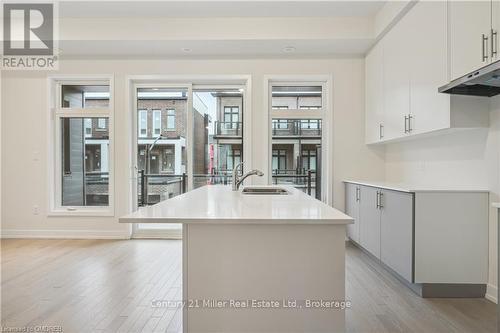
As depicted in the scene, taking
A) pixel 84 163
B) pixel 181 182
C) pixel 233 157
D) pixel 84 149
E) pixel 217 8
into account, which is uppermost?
pixel 217 8

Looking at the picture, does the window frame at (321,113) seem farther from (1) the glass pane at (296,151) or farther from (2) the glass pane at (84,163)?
(2) the glass pane at (84,163)

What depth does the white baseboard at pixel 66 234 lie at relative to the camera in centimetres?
452

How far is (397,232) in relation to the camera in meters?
2.80

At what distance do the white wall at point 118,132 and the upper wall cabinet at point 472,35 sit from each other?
2047 millimetres

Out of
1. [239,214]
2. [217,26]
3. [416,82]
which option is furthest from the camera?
[217,26]

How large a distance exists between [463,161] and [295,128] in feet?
7.50

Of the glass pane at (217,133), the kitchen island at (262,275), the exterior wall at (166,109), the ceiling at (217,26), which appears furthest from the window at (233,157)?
the kitchen island at (262,275)

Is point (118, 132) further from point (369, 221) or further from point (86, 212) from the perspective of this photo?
point (369, 221)

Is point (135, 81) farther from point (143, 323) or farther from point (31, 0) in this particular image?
point (143, 323)

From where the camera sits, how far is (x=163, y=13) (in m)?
3.85

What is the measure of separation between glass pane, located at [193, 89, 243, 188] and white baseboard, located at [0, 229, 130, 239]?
4.52 feet

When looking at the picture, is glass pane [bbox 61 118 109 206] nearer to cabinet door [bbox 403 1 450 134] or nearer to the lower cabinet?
the lower cabinet

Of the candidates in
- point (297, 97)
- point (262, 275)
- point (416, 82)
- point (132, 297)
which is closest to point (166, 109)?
point (297, 97)

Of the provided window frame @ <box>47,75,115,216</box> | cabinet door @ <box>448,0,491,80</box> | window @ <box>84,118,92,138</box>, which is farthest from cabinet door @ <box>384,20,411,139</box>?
window @ <box>84,118,92,138</box>
